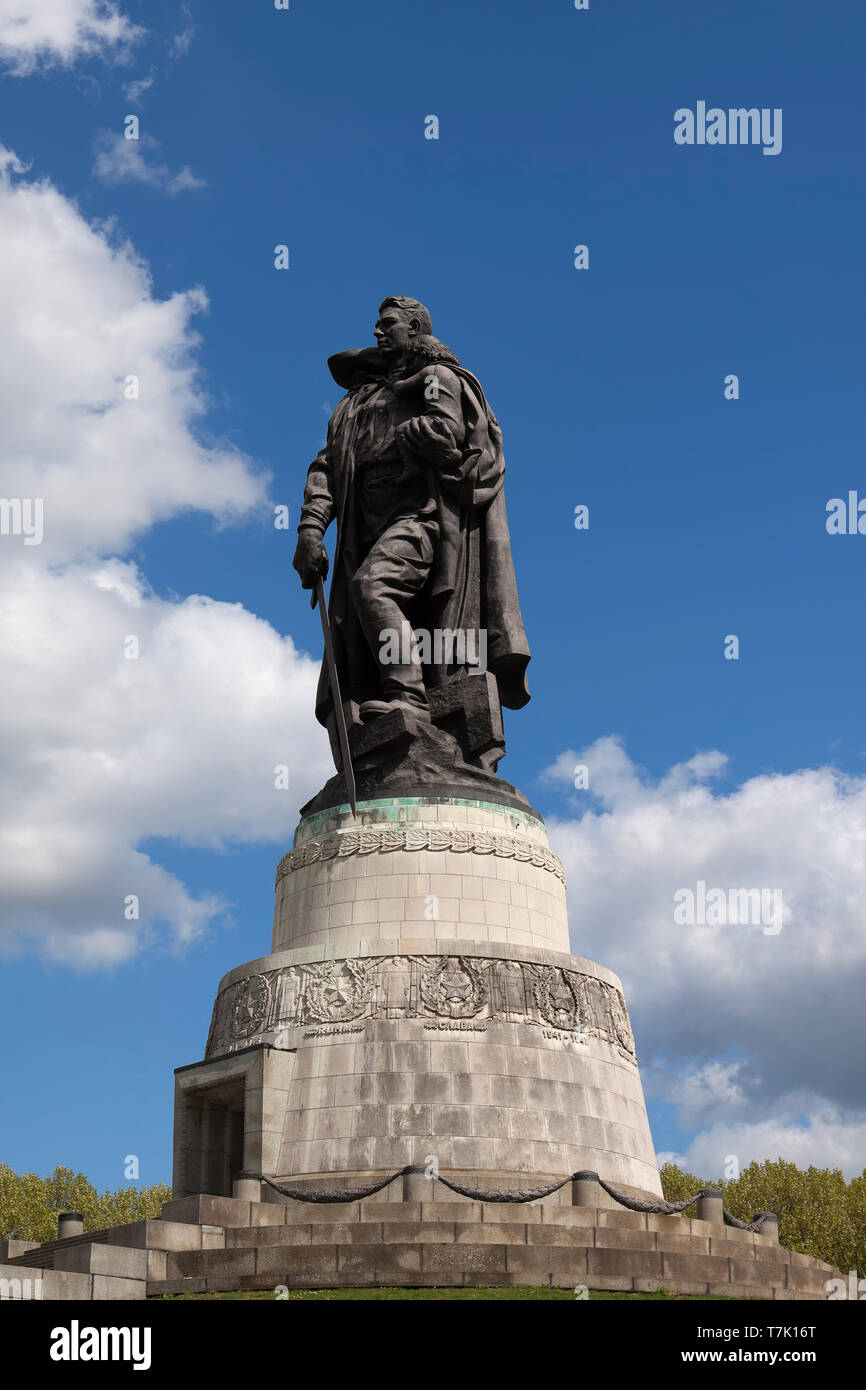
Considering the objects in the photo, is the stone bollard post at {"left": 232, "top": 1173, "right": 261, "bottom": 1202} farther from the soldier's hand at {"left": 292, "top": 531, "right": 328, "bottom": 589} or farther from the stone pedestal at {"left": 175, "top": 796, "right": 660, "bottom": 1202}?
the soldier's hand at {"left": 292, "top": 531, "right": 328, "bottom": 589}

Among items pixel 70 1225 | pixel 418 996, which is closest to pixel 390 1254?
pixel 418 996

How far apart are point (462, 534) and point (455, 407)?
7.17 ft

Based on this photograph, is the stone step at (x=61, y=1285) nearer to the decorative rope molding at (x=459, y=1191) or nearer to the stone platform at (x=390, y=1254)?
the stone platform at (x=390, y=1254)

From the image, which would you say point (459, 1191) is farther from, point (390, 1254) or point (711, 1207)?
point (711, 1207)

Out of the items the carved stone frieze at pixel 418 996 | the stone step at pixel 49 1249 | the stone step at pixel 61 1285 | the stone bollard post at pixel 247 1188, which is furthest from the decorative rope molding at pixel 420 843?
the stone step at pixel 61 1285

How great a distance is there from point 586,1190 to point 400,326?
15.6 metres

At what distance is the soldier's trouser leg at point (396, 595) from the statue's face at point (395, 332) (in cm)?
343

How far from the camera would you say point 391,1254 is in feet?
58.3

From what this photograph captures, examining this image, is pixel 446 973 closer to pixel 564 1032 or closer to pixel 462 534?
pixel 564 1032

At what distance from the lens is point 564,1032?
22.8 m

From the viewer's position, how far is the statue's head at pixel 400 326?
93.3ft

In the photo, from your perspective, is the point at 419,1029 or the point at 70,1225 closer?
the point at 419,1029
